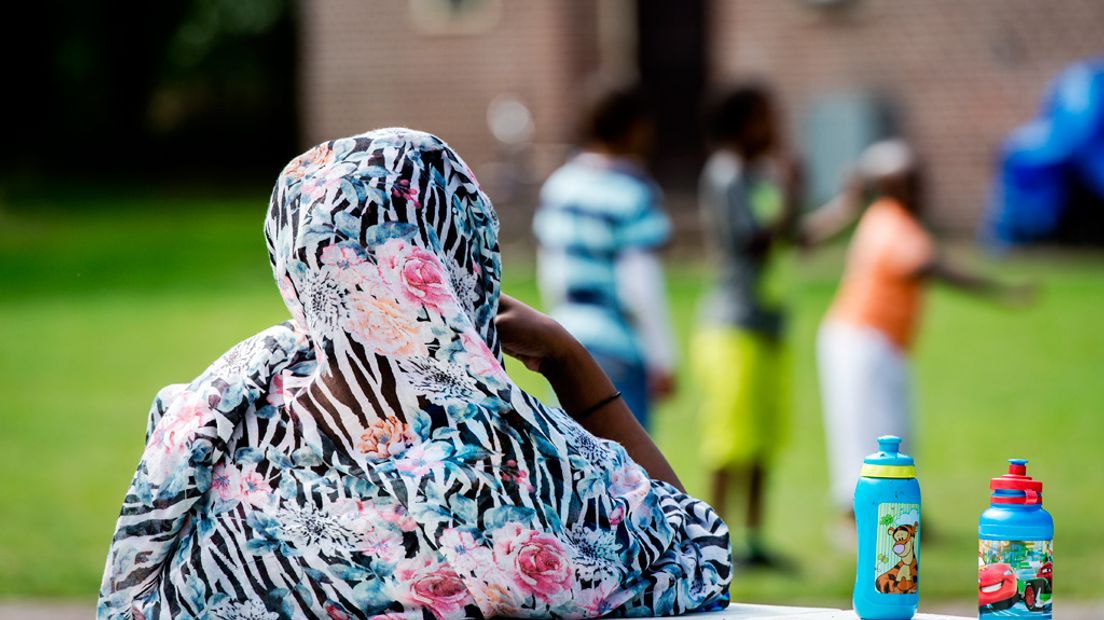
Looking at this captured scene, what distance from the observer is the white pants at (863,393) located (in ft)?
25.1

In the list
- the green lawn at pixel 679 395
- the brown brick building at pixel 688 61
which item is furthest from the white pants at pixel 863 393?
the brown brick building at pixel 688 61

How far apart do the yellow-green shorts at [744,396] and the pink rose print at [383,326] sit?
481 centimetres

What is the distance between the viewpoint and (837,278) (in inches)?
701

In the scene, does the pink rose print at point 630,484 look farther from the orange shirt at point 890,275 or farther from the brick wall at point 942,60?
the brick wall at point 942,60

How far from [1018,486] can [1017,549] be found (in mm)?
111

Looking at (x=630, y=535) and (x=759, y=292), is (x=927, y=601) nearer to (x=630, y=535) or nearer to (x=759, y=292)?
(x=759, y=292)

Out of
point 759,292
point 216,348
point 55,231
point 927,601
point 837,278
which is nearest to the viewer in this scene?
point 927,601

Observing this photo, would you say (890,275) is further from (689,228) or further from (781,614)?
(689,228)

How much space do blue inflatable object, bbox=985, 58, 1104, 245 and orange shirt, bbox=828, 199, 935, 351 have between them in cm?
1113

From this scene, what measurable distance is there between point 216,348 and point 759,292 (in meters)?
7.90

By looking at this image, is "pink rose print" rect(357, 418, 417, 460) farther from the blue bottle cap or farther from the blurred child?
the blurred child

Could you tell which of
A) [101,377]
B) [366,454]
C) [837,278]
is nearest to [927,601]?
[366,454]

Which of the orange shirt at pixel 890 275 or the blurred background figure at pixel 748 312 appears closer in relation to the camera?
the blurred background figure at pixel 748 312

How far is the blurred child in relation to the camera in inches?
266
